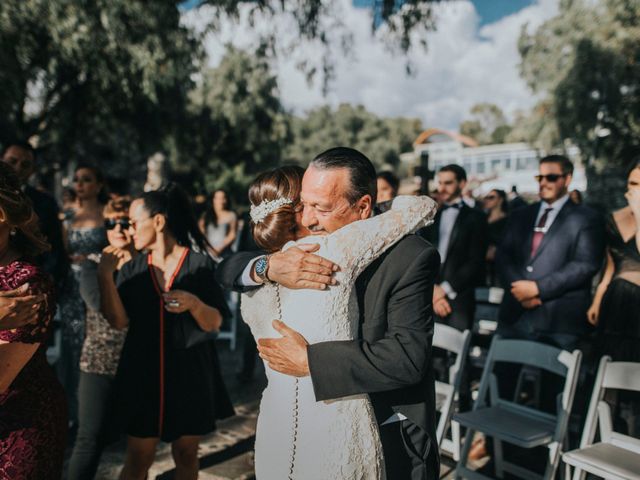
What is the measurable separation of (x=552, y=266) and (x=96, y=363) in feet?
10.9

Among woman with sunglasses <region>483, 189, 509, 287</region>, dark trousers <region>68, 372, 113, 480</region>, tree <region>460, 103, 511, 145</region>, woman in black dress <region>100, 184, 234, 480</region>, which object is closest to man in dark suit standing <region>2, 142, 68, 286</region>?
woman in black dress <region>100, 184, 234, 480</region>

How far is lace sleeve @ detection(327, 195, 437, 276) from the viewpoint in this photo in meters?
1.67

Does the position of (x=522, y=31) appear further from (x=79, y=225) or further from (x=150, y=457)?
(x=150, y=457)

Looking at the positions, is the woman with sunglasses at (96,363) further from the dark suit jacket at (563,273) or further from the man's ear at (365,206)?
the dark suit jacket at (563,273)

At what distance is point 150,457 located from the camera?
2887mm

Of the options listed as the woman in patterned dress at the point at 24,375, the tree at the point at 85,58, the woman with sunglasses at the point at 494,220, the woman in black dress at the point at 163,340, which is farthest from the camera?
the tree at the point at 85,58

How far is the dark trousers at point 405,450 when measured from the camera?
6.13ft

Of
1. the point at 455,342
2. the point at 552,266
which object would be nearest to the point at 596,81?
the point at 552,266

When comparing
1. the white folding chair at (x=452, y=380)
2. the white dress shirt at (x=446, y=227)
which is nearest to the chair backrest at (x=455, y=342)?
the white folding chair at (x=452, y=380)

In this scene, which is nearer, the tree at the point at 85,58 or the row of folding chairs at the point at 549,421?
the row of folding chairs at the point at 549,421

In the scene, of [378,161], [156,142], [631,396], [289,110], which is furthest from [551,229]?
[378,161]

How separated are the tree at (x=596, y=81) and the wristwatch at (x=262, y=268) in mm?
19258

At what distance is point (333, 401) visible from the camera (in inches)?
67.1

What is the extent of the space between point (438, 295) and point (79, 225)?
3.21 m
